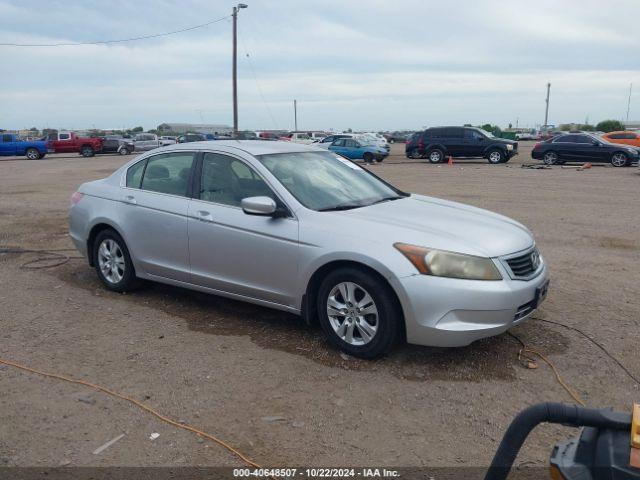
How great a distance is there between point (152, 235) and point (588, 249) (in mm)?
5889

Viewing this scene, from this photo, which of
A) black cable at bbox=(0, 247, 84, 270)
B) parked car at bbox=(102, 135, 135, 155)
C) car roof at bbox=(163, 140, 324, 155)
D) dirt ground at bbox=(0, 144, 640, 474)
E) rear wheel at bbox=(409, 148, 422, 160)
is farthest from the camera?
parked car at bbox=(102, 135, 135, 155)

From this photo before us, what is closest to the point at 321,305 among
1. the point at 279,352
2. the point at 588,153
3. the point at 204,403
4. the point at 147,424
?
the point at 279,352

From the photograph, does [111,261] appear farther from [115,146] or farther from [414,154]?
[115,146]

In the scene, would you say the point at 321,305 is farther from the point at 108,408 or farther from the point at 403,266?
the point at 108,408

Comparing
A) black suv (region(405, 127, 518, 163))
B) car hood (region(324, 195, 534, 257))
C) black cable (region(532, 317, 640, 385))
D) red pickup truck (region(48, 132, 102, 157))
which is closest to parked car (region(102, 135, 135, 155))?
red pickup truck (region(48, 132, 102, 157))

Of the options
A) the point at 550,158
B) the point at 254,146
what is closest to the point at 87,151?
the point at 550,158

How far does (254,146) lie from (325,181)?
0.84 m

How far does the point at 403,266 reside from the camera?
4230 mm

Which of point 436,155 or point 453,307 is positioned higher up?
point 436,155

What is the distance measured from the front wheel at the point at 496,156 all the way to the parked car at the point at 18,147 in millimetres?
27288

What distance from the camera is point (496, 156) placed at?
28.2 meters

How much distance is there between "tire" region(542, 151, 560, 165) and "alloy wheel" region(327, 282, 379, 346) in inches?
958

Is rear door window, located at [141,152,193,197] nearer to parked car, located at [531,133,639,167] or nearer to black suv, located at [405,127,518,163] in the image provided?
parked car, located at [531,133,639,167]

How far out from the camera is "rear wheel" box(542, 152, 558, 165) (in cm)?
2633
